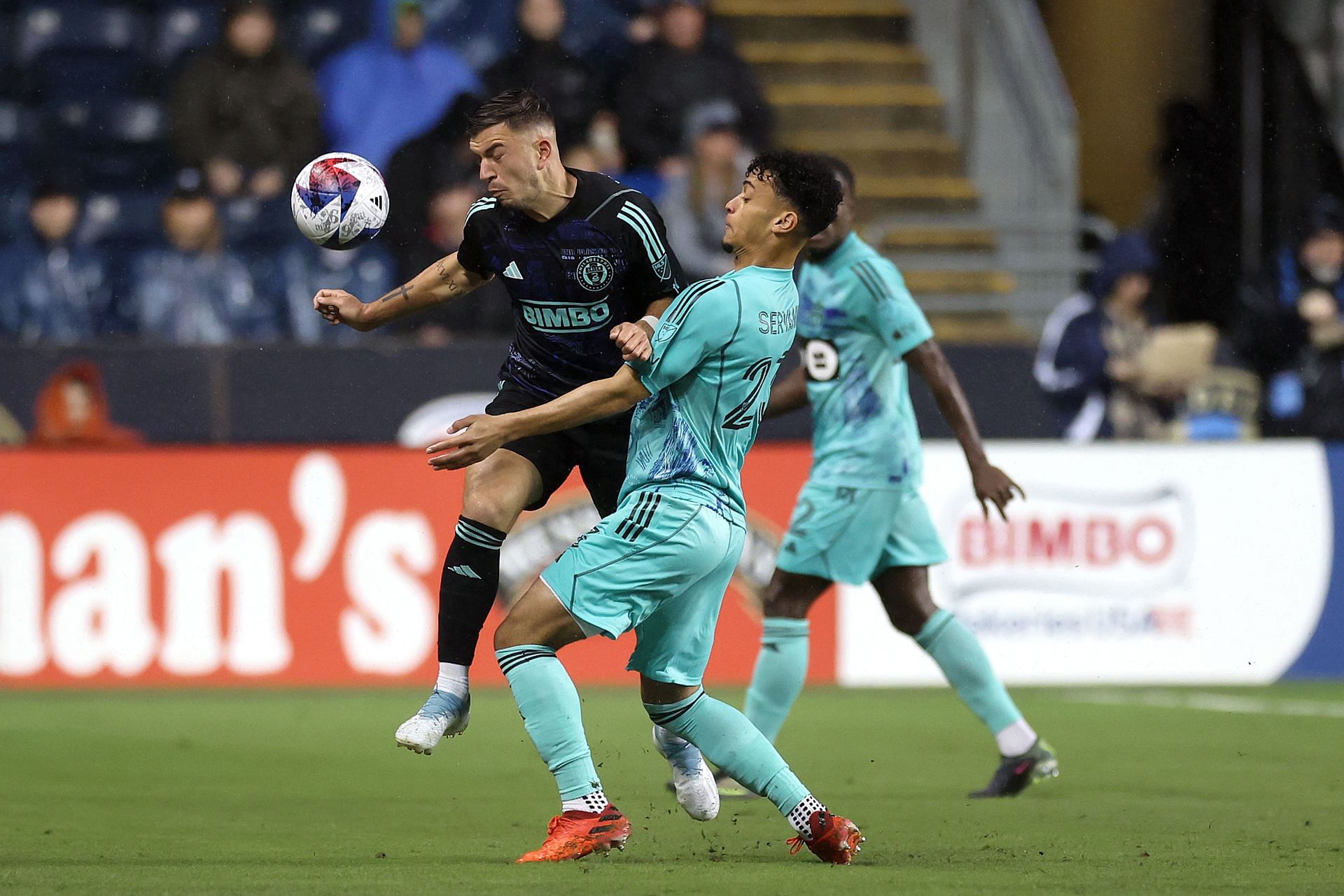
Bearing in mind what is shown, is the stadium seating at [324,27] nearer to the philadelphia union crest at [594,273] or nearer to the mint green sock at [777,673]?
the mint green sock at [777,673]

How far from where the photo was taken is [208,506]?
35.1 feet

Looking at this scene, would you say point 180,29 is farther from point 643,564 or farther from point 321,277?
point 643,564

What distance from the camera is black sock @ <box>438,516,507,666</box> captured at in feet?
19.3

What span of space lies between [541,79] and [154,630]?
14.9ft

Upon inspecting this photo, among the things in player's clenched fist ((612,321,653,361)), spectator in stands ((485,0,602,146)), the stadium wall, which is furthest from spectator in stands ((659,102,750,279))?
player's clenched fist ((612,321,653,361))

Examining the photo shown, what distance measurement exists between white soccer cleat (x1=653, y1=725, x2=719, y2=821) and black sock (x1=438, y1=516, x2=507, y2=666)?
63 centimetres

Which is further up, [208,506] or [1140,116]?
[1140,116]

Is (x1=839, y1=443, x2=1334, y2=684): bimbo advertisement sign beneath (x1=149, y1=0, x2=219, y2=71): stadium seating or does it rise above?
beneath

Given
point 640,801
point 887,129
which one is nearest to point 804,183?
point 640,801

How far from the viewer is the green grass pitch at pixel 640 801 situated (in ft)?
17.1

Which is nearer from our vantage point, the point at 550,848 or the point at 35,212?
the point at 550,848

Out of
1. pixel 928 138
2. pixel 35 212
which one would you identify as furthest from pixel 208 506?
pixel 928 138

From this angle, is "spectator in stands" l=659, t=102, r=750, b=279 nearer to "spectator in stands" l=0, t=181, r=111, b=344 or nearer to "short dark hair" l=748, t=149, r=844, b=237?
"spectator in stands" l=0, t=181, r=111, b=344

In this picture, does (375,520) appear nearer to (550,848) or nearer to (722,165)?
(722,165)
